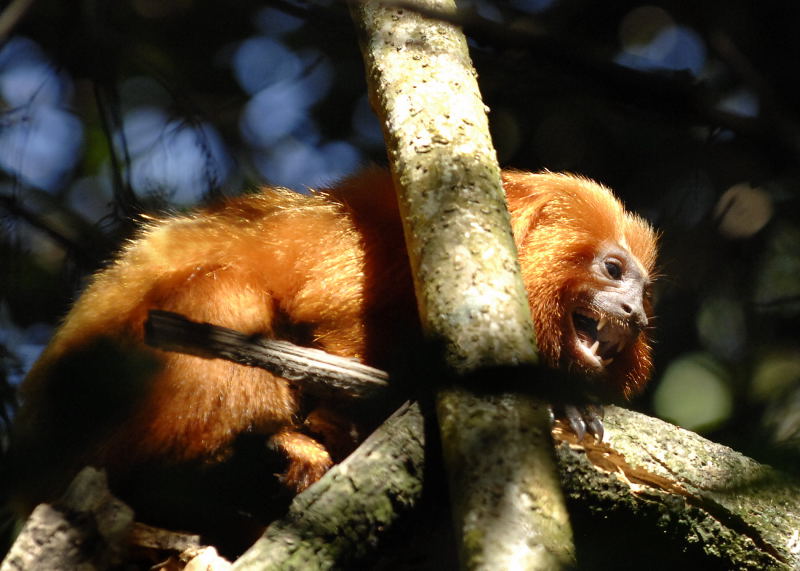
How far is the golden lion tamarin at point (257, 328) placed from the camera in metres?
3.06

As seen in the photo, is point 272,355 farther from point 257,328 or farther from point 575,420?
point 575,420

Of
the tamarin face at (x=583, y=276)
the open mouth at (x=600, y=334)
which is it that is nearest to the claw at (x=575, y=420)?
the tamarin face at (x=583, y=276)

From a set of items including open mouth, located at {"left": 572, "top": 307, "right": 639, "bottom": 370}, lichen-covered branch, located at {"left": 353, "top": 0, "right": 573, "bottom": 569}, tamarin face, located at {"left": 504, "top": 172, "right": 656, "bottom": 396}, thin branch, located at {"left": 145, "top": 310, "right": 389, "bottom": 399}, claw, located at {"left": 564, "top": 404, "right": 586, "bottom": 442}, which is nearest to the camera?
lichen-covered branch, located at {"left": 353, "top": 0, "right": 573, "bottom": 569}

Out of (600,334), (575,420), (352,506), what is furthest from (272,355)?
(600,334)

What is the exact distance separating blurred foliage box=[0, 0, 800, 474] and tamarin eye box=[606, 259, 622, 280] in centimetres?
68

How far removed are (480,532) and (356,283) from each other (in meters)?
1.59

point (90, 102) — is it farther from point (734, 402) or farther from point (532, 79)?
point (734, 402)

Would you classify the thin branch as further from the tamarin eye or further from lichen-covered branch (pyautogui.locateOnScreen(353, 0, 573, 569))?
the tamarin eye

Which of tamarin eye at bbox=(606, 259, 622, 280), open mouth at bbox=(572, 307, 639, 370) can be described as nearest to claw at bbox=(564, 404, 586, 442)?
open mouth at bbox=(572, 307, 639, 370)

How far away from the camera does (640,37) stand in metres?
5.07

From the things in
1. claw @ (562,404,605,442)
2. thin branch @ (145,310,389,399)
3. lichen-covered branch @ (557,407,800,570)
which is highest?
thin branch @ (145,310,389,399)

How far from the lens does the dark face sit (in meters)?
3.80

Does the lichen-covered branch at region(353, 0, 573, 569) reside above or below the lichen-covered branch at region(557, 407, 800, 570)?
above

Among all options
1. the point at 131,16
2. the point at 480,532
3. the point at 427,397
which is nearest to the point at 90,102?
the point at 131,16
